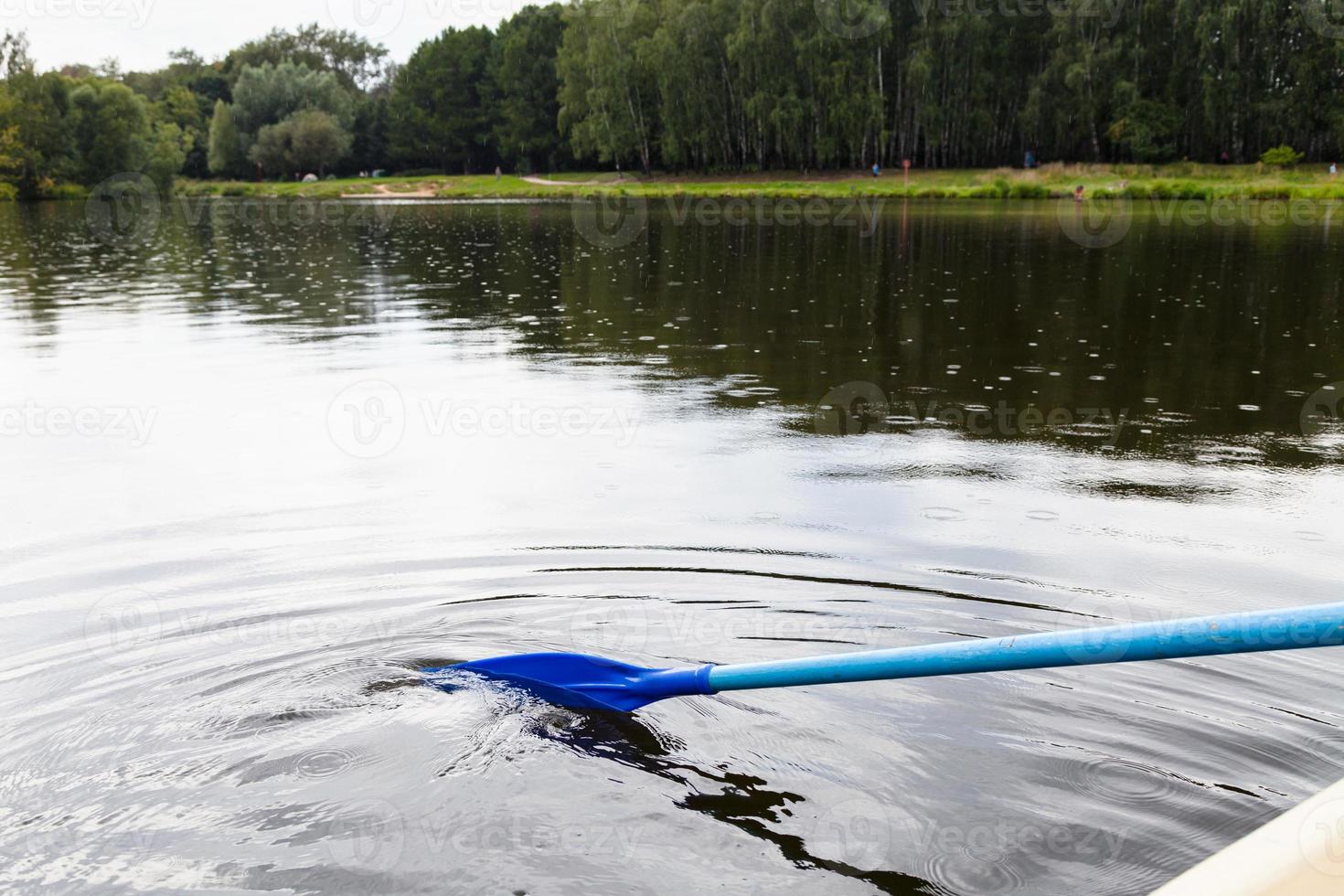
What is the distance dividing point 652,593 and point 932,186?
5091 centimetres

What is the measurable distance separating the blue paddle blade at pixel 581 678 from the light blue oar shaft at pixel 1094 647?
64 centimetres

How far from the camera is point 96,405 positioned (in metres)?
10.6

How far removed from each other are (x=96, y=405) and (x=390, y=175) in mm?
87933

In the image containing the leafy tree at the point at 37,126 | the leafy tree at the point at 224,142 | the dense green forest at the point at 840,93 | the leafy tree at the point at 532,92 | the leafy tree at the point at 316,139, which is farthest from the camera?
the leafy tree at the point at 224,142

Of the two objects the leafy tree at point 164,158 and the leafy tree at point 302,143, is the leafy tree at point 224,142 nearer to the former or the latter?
the leafy tree at point 302,143

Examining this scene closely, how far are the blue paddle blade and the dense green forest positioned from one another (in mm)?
57234

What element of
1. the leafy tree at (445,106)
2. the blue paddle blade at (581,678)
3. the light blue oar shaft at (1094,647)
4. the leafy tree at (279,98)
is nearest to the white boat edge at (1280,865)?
the light blue oar shaft at (1094,647)

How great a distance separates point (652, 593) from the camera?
5.81 m

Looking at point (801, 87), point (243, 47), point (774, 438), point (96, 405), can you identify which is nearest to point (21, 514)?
point (96, 405)

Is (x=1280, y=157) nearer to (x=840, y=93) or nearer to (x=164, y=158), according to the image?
(x=840, y=93)

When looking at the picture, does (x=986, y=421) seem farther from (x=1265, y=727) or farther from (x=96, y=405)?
(x=96, y=405)

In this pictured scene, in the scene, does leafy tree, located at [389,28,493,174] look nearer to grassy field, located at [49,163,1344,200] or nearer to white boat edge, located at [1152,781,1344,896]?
grassy field, located at [49,163,1344,200]

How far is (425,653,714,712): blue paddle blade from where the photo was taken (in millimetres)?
4305

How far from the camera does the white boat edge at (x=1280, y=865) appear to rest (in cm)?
207
